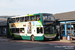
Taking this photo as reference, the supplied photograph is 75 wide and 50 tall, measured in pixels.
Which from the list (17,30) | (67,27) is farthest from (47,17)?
(17,30)

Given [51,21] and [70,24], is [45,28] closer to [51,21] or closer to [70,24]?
[51,21]

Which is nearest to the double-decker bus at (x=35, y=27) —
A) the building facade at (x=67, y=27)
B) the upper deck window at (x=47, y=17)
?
the upper deck window at (x=47, y=17)

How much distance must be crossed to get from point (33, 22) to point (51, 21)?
273cm

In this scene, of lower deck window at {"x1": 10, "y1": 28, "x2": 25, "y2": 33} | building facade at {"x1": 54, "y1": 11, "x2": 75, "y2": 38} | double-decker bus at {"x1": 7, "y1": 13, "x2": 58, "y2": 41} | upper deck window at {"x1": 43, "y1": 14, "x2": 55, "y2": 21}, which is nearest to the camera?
upper deck window at {"x1": 43, "y1": 14, "x2": 55, "y2": 21}

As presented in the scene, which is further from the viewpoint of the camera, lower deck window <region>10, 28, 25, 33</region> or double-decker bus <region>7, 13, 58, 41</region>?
lower deck window <region>10, 28, 25, 33</region>

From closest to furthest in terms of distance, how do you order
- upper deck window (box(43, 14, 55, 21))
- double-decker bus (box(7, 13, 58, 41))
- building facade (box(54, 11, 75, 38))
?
1. upper deck window (box(43, 14, 55, 21))
2. double-decker bus (box(7, 13, 58, 41))
3. building facade (box(54, 11, 75, 38))

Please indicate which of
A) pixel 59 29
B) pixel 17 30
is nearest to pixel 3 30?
pixel 17 30

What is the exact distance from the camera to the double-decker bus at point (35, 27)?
24844mm

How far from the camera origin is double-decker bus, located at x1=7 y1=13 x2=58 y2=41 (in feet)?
81.5

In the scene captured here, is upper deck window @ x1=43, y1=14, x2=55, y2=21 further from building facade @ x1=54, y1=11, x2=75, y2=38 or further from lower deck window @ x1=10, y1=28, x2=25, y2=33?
lower deck window @ x1=10, y1=28, x2=25, y2=33

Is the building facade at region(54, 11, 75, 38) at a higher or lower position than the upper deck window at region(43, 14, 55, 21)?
lower

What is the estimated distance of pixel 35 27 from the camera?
1014 inches

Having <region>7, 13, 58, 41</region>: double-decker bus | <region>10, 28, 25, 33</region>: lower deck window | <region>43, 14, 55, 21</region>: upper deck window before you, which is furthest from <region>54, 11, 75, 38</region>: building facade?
<region>10, 28, 25, 33</region>: lower deck window

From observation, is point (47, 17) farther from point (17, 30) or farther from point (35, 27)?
point (17, 30)
